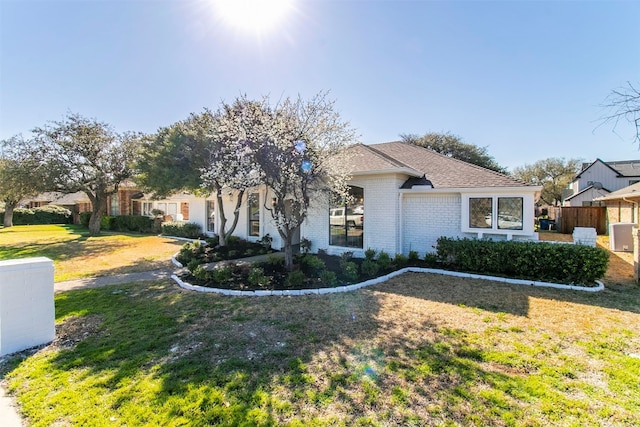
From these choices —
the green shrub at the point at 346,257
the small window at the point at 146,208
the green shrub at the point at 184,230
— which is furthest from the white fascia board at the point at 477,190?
the small window at the point at 146,208

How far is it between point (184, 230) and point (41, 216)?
24239mm

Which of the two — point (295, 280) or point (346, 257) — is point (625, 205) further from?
point (295, 280)

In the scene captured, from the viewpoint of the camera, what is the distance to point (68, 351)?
4227 mm

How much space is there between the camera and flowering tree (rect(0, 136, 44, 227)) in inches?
693

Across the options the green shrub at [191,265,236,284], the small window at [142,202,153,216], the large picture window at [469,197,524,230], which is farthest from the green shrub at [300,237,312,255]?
the small window at [142,202,153,216]

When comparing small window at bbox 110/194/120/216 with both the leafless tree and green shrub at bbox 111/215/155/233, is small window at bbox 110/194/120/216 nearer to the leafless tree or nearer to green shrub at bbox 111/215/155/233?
green shrub at bbox 111/215/155/233

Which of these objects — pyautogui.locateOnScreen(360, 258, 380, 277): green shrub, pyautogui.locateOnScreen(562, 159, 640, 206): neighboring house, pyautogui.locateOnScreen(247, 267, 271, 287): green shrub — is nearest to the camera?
pyautogui.locateOnScreen(247, 267, 271, 287): green shrub

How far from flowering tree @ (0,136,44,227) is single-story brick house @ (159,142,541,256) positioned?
54.0 feet

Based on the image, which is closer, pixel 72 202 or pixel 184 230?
pixel 184 230

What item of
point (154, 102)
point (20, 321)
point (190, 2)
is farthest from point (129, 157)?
point (20, 321)

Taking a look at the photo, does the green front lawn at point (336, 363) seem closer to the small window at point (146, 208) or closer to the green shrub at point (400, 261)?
the green shrub at point (400, 261)

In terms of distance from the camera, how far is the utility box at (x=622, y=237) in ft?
41.6

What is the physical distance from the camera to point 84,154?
62.8ft

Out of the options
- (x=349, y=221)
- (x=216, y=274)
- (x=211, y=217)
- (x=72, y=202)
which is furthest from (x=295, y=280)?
(x=72, y=202)
